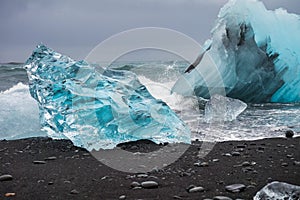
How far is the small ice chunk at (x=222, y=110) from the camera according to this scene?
23.2ft

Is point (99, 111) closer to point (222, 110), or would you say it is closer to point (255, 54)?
point (222, 110)

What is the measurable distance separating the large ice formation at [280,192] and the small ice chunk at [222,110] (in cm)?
459

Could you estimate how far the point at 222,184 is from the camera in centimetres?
299

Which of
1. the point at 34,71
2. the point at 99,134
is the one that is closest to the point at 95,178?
the point at 99,134

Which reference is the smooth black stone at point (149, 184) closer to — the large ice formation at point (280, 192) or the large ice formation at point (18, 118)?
the large ice formation at point (280, 192)

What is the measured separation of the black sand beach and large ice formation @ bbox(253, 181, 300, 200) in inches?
8.8

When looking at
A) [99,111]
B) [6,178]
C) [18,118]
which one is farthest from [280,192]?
[18,118]

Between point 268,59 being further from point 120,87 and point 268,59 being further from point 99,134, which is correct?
point 99,134

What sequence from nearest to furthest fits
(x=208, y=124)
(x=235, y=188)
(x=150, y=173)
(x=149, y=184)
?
1. (x=235, y=188)
2. (x=149, y=184)
3. (x=150, y=173)
4. (x=208, y=124)

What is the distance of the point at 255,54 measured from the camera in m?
9.57

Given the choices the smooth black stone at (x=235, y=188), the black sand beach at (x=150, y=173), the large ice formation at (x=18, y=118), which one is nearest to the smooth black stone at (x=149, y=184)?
the black sand beach at (x=150, y=173)

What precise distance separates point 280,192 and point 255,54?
7.60m

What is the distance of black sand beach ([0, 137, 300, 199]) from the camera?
2.83 metres

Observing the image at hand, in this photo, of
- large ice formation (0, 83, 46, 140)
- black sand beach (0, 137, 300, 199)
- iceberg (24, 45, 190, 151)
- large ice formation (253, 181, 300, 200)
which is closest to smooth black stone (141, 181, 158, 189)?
black sand beach (0, 137, 300, 199)
